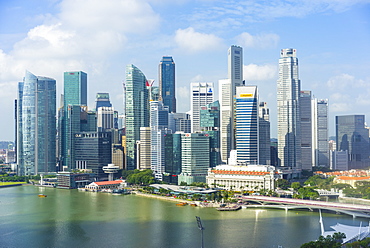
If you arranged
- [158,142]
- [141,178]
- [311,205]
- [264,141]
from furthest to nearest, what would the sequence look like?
[264,141], [158,142], [141,178], [311,205]

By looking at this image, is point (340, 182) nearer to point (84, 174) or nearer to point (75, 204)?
point (75, 204)

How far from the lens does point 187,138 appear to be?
4438cm

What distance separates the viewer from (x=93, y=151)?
52062mm

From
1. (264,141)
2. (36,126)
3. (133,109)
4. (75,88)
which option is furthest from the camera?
(75,88)

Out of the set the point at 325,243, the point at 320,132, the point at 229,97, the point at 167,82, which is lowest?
the point at 325,243

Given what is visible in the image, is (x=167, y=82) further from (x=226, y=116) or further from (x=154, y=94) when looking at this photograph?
(x=226, y=116)

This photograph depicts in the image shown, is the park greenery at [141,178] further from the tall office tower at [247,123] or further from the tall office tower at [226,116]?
the tall office tower at [247,123]

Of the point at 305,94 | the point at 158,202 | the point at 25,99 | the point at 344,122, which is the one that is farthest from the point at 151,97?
the point at 344,122

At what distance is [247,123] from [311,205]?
15.4 metres

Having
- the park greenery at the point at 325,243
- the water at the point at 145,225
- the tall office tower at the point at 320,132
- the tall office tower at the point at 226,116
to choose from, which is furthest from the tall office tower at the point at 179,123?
the park greenery at the point at 325,243

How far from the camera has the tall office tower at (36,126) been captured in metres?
54.8

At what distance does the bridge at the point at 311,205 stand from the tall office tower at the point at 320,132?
3390 centimetres

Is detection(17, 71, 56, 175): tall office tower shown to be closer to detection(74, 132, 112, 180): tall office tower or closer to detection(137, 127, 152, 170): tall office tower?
detection(74, 132, 112, 180): tall office tower

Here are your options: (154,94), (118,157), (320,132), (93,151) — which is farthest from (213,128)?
(320,132)
